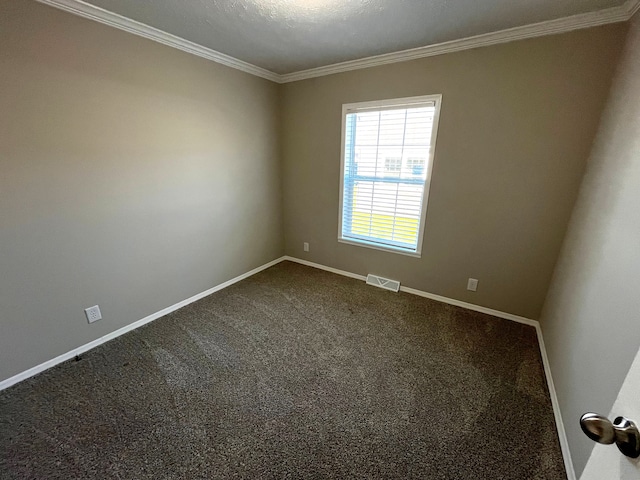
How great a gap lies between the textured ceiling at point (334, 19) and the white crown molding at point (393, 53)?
0.06 metres

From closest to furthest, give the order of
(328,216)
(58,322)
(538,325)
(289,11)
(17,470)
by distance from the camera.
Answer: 1. (17,470)
2. (289,11)
3. (58,322)
4. (538,325)
5. (328,216)

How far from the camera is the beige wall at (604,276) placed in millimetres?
1109

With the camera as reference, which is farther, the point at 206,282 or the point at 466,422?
the point at 206,282

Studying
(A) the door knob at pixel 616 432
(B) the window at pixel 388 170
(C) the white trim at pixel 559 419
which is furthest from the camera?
(B) the window at pixel 388 170

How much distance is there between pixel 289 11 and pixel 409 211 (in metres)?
1.96

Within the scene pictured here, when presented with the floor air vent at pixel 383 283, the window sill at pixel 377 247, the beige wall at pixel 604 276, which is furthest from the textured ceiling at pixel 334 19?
the floor air vent at pixel 383 283

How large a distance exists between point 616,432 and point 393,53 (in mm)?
2819

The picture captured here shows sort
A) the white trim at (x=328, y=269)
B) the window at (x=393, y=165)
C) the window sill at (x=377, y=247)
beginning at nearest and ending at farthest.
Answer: the window at (x=393, y=165), the window sill at (x=377, y=247), the white trim at (x=328, y=269)

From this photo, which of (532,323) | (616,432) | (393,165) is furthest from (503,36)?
(616,432)

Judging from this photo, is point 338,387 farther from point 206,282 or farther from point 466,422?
point 206,282

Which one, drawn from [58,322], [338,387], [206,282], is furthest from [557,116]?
[58,322]

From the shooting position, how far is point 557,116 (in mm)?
1978

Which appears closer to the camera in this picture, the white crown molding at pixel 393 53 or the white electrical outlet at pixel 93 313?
the white crown molding at pixel 393 53

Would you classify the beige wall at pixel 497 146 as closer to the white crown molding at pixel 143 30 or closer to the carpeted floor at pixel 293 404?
the carpeted floor at pixel 293 404
